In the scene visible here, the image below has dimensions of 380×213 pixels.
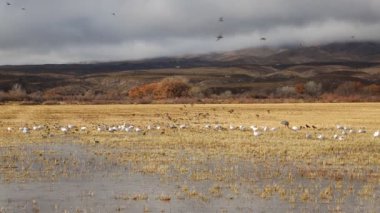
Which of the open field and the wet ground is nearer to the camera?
the wet ground

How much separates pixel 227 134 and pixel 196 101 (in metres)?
58.6

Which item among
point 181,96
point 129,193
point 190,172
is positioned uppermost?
point 129,193

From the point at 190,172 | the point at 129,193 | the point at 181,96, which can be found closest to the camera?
the point at 129,193

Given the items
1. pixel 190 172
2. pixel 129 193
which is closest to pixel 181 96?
pixel 190 172

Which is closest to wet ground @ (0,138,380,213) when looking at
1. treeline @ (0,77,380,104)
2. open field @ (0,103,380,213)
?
open field @ (0,103,380,213)

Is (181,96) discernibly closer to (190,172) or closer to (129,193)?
(190,172)

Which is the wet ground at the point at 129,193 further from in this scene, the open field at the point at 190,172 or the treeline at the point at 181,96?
the treeline at the point at 181,96

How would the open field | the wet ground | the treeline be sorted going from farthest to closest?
the treeline → the open field → the wet ground

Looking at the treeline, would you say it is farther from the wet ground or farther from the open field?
the wet ground

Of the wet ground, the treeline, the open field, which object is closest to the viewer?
the wet ground

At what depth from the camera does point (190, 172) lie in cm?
2012

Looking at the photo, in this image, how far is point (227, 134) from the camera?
1325 inches

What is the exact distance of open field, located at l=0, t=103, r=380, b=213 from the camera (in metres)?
15.2

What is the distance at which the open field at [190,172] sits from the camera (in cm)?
1520
